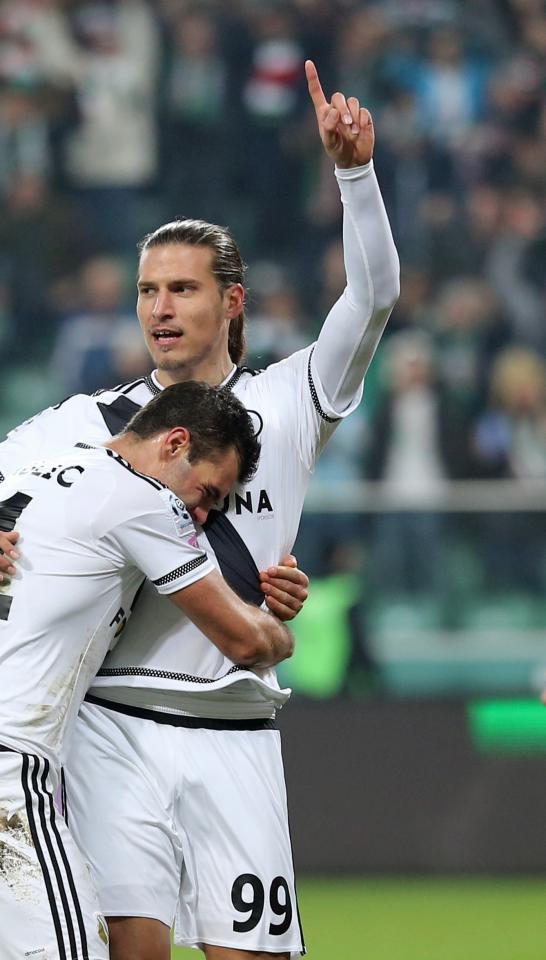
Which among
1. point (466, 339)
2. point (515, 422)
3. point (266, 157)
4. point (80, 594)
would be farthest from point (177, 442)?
point (266, 157)

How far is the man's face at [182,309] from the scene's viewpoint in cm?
438

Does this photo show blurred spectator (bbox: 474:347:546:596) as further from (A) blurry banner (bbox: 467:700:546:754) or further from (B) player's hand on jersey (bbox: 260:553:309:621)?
(B) player's hand on jersey (bbox: 260:553:309:621)

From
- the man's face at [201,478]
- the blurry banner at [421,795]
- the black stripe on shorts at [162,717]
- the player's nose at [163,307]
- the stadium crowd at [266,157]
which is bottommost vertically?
the blurry banner at [421,795]

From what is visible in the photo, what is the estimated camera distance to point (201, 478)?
3.96 metres

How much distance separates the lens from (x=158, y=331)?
172 inches

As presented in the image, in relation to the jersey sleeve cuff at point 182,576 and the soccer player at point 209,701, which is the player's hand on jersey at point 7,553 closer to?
the jersey sleeve cuff at point 182,576

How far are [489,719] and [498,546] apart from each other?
950 mm

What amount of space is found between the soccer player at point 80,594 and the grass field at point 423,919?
145 inches

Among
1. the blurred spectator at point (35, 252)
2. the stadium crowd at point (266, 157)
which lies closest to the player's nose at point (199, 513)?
the stadium crowd at point (266, 157)

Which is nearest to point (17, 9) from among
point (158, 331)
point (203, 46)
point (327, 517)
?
point (203, 46)

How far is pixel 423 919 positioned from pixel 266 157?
19.1 feet

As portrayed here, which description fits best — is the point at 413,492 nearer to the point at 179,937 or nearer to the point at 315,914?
the point at 315,914

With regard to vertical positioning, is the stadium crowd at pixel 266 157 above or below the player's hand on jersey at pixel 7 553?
above

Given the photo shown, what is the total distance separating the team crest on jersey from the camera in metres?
3.81
